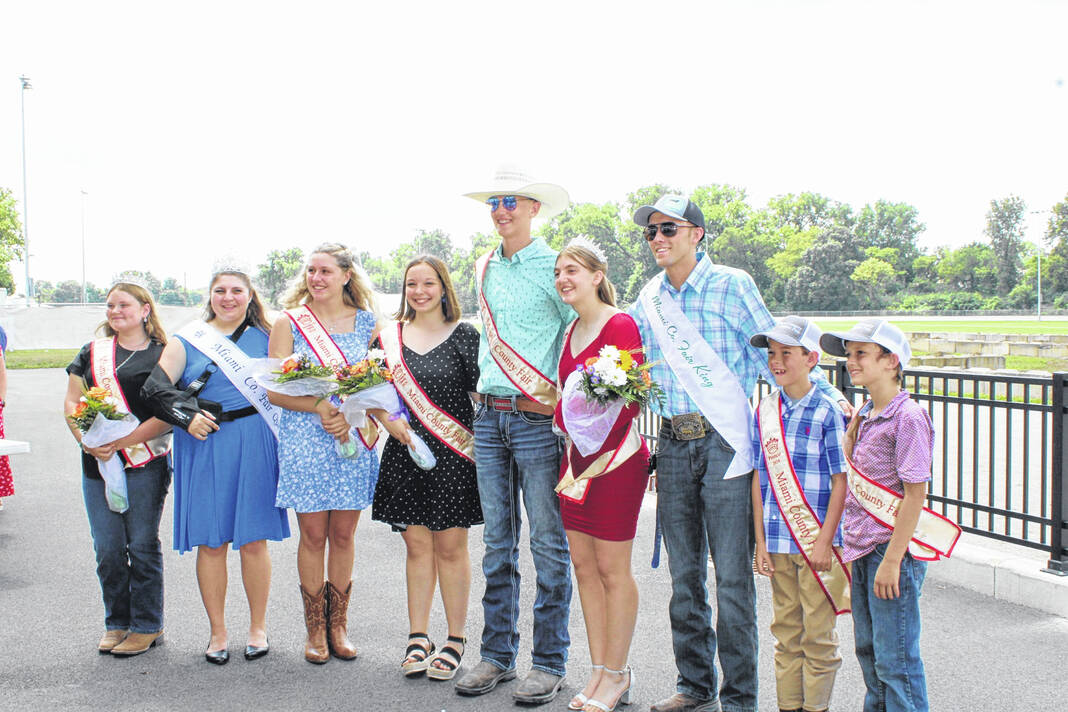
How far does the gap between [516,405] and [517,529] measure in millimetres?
650

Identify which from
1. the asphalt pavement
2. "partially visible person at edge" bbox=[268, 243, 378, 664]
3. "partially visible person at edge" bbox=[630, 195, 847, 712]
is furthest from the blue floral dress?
"partially visible person at edge" bbox=[630, 195, 847, 712]

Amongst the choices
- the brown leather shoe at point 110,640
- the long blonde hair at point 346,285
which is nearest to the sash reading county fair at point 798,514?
the long blonde hair at point 346,285

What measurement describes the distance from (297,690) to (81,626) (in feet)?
5.59

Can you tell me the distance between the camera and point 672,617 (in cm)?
356

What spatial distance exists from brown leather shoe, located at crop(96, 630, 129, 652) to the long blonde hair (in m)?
1.94

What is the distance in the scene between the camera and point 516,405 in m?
3.79

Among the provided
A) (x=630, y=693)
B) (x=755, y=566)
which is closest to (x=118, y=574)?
(x=630, y=693)

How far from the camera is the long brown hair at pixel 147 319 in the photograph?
4.51 m

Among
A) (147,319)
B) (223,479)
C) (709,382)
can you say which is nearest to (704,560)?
(709,382)

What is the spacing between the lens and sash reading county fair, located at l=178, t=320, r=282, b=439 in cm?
424

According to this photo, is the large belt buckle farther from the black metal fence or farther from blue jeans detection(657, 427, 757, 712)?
the black metal fence

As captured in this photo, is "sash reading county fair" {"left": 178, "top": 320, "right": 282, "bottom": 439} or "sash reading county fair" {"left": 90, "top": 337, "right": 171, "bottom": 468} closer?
"sash reading county fair" {"left": 178, "top": 320, "right": 282, "bottom": 439}

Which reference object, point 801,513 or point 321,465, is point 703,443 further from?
point 321,465

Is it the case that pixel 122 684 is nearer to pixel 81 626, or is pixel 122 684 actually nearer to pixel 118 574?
pixel 118 574
